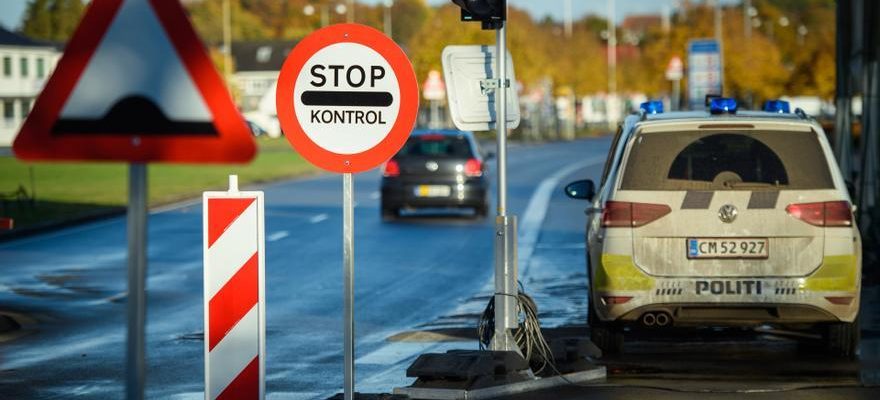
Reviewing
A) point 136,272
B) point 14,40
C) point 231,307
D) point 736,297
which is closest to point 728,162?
point 736,297

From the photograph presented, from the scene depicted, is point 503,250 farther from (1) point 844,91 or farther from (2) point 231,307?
(1) point 844,91

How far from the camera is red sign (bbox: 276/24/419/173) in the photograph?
8.34 m

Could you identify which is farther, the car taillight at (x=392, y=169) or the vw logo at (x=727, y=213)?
the car taillight at (x=392, y=169)

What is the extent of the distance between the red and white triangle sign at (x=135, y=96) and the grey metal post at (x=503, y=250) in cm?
502

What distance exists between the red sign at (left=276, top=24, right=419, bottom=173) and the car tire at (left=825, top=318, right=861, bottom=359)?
436 centimetres

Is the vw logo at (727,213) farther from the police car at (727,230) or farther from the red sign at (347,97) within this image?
the red sign at (347,97)

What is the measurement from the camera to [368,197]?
3747 centimetres

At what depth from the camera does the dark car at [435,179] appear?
96.0ft

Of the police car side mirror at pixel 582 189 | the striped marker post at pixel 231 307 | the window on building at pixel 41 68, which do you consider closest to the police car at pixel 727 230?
the police car side mirror at pixel 582 189

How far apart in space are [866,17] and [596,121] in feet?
471

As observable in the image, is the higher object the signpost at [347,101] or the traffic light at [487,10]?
the traffic light at [487,10]

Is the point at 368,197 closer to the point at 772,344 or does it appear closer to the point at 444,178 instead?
the point at 444,178

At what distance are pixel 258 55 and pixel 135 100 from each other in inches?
6091

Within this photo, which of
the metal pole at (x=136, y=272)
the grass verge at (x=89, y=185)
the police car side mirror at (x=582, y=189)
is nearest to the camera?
the metal pole at (x=136, y=272)
